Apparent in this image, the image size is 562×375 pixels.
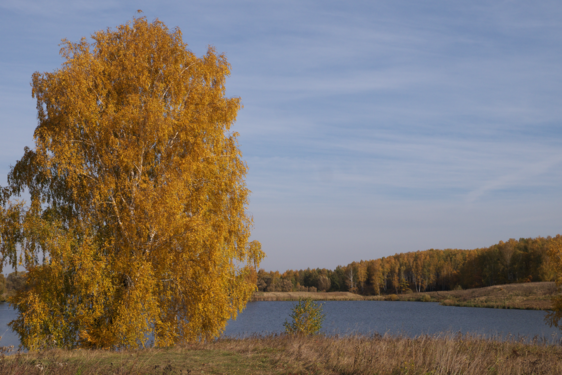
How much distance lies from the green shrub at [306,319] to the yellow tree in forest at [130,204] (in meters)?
2.79

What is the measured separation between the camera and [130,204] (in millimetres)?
15398

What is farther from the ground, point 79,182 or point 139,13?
point 139,13

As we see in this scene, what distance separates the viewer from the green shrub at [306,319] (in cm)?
1802

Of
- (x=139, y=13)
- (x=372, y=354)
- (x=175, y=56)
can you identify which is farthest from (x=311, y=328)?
(x=139, y=13)

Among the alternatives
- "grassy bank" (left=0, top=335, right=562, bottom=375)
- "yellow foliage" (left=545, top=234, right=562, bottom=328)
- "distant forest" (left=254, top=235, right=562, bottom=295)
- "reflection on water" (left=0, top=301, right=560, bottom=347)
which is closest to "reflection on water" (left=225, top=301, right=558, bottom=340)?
"reflection on water" (left=0, top=301, right=560, bottom=347)

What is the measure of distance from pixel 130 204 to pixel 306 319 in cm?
904

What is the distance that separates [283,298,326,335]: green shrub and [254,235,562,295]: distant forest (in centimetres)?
8532

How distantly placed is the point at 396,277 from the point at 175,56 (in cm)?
13111

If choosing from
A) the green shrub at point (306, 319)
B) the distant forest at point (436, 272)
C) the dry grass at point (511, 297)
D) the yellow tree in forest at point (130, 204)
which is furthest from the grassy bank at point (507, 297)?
the yellow tree in forest at point (130, 204)

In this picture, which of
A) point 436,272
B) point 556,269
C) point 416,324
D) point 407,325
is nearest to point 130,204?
point 556,269

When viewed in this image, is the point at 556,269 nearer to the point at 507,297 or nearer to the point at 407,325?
the point at 407,325

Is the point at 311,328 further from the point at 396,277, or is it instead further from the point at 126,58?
the point at 396,277

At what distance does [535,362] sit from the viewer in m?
10.4

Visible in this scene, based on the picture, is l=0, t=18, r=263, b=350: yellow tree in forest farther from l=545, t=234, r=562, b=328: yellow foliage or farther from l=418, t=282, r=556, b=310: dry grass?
l=418, t=282, r=556, b=310: dry grass
